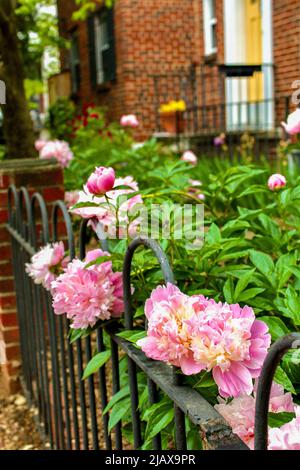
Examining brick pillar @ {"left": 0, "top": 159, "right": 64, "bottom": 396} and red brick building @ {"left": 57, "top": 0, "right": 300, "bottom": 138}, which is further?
red brick building @ {"left": 57, "top": 0, "right": 300, "bottom": 138}

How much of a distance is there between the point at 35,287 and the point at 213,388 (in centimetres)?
168

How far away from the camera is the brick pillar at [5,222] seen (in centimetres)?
338

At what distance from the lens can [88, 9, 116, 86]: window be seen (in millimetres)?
12906

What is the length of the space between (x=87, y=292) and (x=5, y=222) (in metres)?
2.08

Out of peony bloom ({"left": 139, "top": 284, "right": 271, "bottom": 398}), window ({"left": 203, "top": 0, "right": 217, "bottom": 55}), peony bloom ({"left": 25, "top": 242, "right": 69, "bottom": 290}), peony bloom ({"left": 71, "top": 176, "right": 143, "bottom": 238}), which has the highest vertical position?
window ({"left": 203, "top": 0, "right": 217, "bottom": 55})

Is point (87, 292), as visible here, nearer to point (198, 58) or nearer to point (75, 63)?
point (198, 58)

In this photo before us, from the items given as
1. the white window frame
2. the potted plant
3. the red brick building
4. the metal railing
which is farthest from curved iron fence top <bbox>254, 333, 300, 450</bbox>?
the white window frame

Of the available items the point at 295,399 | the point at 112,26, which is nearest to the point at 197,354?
the point at 295,399

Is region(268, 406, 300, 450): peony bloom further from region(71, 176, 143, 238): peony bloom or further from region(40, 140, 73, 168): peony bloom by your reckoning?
region(40, 140, 73, 168): peony bloom

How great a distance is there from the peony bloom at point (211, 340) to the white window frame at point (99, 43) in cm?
1334

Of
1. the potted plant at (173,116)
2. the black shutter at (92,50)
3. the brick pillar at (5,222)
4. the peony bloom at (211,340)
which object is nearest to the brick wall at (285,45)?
the potted plant at (173,116)

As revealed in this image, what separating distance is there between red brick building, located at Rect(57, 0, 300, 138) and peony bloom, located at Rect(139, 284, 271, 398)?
8635 mm

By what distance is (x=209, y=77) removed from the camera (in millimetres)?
11836
